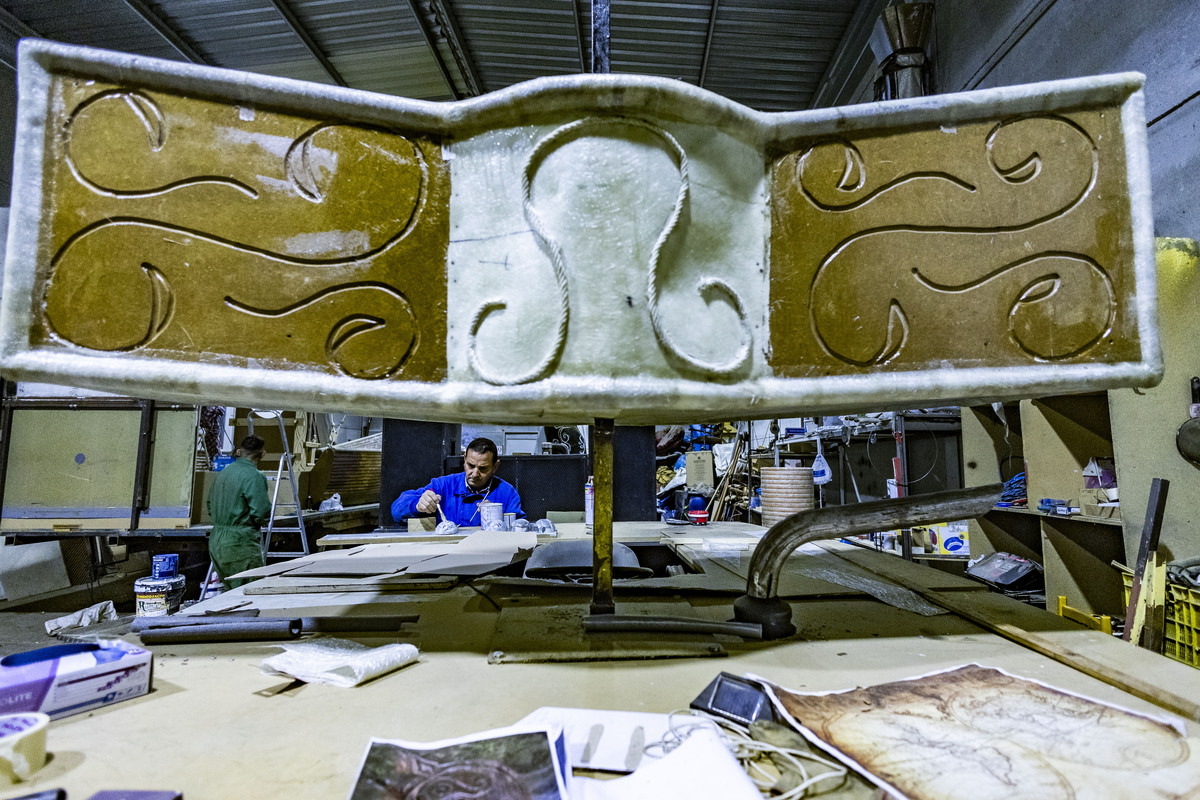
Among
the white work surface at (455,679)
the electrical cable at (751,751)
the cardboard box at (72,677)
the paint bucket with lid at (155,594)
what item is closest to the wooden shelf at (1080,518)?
the white work surface at (455,679)

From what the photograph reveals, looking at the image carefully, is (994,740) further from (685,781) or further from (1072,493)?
(1072,493)

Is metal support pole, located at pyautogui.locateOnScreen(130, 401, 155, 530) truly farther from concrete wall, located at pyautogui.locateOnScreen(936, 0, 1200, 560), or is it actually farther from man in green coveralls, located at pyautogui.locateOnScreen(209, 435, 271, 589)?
concrete wall, located at pyautogui.locateOnScreen(936, 0, 1200, 560)

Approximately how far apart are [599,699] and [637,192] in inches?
39.0

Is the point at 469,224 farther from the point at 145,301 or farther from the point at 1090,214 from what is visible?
the point at 1090,214

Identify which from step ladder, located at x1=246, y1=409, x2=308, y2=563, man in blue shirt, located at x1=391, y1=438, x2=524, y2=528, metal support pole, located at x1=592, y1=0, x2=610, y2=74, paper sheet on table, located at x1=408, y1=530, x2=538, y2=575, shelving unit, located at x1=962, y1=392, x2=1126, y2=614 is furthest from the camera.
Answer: step ladder, located at x1=246, y1=409, x2=308, y2=563

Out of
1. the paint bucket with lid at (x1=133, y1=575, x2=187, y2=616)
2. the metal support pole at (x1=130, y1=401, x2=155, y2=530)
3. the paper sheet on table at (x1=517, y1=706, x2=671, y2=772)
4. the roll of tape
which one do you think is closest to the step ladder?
the metal support pole at (x1=130, y1=401, x2=155, y2=530)

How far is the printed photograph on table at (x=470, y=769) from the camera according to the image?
0.72 meters

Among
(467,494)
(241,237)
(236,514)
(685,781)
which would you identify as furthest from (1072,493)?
(236,514)

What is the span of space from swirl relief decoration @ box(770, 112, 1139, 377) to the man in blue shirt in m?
2.76

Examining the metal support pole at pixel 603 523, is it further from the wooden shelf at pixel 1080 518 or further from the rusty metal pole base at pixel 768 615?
the wooden shelf at pixel 1080 518

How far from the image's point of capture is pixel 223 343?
129 centimetres

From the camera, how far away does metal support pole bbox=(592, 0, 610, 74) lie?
175 cm

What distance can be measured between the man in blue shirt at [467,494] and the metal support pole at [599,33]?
2489mm

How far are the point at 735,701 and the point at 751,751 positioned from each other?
4.4 inches
